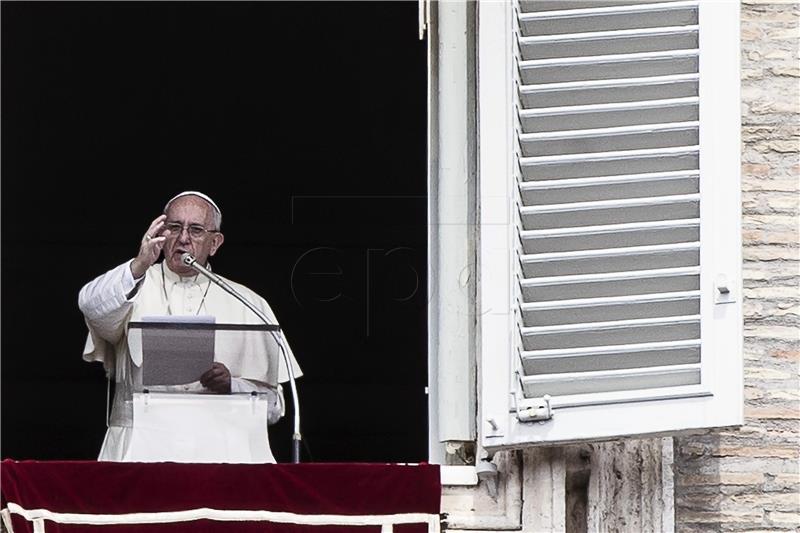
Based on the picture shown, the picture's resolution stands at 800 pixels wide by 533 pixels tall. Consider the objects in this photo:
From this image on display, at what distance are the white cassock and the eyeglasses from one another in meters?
0.11

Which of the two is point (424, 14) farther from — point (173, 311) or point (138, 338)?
point (138, 338)

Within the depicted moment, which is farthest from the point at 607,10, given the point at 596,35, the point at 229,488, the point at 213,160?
the point at 213,160

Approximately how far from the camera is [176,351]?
5.48 meters

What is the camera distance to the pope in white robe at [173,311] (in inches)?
218

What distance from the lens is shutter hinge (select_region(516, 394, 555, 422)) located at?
5289mm

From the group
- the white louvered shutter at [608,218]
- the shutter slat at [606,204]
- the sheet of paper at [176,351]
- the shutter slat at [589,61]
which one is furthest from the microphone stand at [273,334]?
the shutter slat at [589,61]

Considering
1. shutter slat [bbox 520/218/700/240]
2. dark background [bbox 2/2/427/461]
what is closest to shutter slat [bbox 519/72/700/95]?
shutter slat [bbox 520/218/700/240]

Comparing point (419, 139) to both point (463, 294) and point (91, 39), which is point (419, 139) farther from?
point (463, 294)

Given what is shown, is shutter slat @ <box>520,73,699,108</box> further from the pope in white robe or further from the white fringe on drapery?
the white fringe on drapery

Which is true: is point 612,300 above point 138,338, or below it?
above

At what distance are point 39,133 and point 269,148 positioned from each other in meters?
0.94

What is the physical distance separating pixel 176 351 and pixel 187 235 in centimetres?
65

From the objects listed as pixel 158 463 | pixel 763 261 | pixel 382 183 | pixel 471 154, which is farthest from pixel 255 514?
pixel 382 183

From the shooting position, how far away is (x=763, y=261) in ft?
19.3
